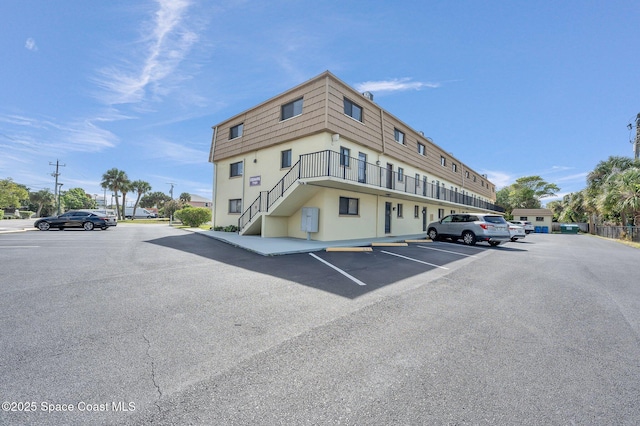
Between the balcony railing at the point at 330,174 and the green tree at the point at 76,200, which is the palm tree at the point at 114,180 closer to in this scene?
the green tree at the point at 76,200

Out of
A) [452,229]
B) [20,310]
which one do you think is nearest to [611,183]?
[452,229]

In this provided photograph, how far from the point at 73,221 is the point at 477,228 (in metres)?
26.2

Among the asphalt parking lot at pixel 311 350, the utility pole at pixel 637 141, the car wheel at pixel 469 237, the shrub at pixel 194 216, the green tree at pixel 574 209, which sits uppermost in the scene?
the utility pole at pixel 637 141

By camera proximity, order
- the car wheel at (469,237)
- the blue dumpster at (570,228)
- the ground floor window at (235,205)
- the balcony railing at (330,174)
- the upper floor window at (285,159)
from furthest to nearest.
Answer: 1. the blue dumpster at (570,228)
2. the ground floor window at (235,205)
3. the upper floor window at (285,159)
4. the car wheel at (469,237)
5. the balcony railing at (330,174)

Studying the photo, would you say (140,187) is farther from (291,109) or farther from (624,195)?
(624,195)

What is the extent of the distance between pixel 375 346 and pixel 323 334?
26.0 inches

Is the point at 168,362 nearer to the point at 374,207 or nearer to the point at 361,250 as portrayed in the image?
the point at 361,250

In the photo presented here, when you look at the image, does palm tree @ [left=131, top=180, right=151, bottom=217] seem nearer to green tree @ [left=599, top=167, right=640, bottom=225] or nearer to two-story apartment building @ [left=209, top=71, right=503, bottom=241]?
two-story apartment building @ [left=209, top=71, right=503, bottom=241]

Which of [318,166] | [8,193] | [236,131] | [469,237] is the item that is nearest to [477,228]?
[469,237]

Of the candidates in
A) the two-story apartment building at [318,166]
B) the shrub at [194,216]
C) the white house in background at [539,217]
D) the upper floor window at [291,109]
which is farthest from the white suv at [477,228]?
the white house in background at [539,217]

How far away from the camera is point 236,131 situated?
19.0 meters

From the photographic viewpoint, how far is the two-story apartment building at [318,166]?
1292cm

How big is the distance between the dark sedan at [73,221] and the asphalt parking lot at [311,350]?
655 inches

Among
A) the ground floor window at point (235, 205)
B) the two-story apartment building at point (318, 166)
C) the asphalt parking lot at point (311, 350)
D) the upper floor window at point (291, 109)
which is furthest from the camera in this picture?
the ground floor window at point (235, 205)
